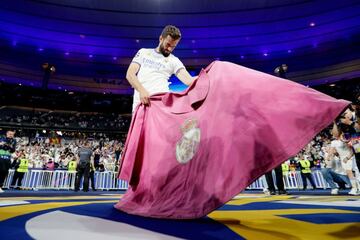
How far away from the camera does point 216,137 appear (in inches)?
57.6

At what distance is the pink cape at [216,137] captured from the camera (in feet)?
4.10

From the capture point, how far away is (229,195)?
1.25 metres

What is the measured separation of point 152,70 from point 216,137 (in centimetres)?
108

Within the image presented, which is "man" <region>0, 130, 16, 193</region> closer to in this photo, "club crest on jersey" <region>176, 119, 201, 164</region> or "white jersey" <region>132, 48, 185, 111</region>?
"white jersey" <region>132, 48, 185, 111</region>

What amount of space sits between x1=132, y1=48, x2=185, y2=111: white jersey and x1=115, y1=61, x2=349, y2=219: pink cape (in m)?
0.29

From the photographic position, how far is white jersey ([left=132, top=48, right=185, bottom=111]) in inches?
89.4

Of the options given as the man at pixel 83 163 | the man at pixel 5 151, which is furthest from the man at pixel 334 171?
the man at pixel 5 151

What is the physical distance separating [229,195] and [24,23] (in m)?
16.8

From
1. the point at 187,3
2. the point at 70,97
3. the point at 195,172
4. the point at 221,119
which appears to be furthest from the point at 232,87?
the point at 70,97

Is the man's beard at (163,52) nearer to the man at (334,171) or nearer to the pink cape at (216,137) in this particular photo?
the pink cape at (216,137)

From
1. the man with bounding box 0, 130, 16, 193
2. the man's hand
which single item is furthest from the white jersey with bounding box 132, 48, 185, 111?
the man with bounding box 0, 130, 16, 193

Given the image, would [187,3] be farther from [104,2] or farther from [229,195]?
[229,195]

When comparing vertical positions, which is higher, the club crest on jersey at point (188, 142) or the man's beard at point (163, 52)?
the man's beard at point (163, 52)

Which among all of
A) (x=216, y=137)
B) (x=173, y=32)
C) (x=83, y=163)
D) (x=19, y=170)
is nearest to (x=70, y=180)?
(x=19, y=170)
